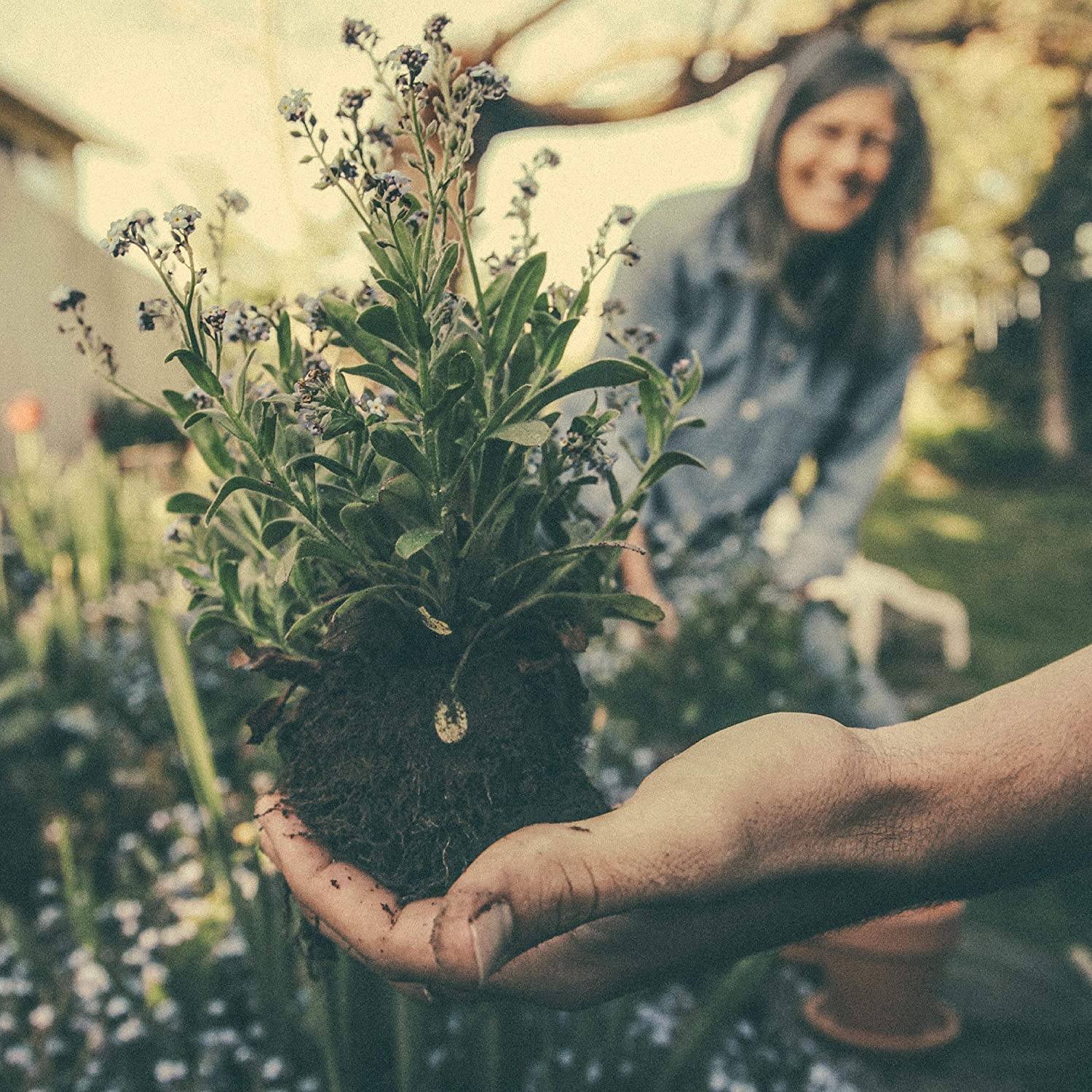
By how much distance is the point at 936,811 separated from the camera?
1.13 m

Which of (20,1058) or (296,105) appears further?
(20,1058)

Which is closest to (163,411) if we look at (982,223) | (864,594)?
(864,594)

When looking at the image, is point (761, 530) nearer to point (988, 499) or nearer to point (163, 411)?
point (163, 411)

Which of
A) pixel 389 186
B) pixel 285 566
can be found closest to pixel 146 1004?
pixel 285 566

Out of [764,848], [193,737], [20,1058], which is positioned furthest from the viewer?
[20,1058]

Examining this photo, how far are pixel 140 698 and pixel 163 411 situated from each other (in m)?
2.20

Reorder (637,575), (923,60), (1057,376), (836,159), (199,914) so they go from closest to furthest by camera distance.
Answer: (199,914), (637,575), (836,159), (923,60), (1057,376)

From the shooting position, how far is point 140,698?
3.06m

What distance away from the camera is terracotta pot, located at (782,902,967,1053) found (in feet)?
7.48

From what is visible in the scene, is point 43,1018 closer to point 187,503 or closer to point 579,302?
point 187,503

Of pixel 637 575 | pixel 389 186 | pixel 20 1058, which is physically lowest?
pixel 20 1058

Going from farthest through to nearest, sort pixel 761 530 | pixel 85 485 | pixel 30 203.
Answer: pixel 30 203
pixel 85 485
pixel 761 530

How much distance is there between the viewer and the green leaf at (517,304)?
40.9 inches

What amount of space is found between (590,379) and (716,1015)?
1.16 meters
